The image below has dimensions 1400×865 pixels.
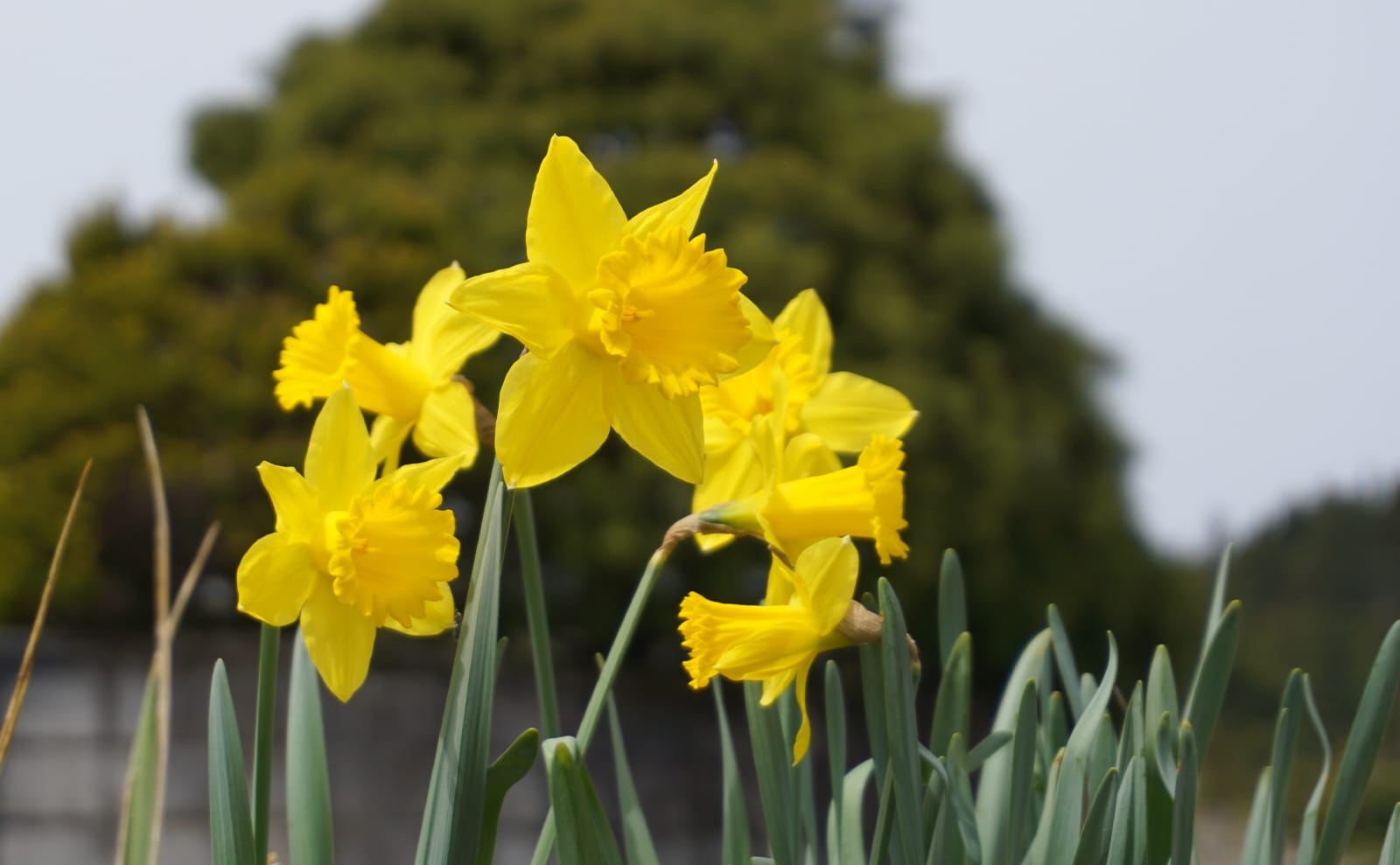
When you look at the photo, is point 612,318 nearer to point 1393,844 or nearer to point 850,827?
point 850,827

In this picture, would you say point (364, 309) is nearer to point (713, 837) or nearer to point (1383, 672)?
point (713, 837)

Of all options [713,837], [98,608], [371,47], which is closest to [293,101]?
[371,47]

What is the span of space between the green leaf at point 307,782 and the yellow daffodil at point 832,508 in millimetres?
295

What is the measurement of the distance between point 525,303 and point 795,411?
236 millimetres

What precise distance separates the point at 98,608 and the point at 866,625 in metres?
5.02

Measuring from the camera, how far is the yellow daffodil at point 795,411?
0.81 m

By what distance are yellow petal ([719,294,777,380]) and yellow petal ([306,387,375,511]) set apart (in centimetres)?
22

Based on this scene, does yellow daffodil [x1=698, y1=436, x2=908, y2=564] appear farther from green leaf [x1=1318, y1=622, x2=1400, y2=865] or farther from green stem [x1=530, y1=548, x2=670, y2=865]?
green leaf [x1=1318, y1=622, x2=1400, y2=865]

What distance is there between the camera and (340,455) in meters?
0.74

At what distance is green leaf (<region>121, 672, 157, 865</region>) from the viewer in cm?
90

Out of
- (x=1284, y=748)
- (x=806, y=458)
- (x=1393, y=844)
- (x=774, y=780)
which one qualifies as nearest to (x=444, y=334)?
(x=806, y=458)

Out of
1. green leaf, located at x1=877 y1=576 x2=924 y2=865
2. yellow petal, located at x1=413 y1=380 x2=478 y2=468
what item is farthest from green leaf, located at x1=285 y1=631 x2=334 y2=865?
green leaf, located at x1=877 y1=576 x2=924 y2=865

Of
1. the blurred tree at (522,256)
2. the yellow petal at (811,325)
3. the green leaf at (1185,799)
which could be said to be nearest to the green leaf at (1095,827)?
the green leaf at (1185,799)

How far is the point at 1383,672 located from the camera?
72cm
